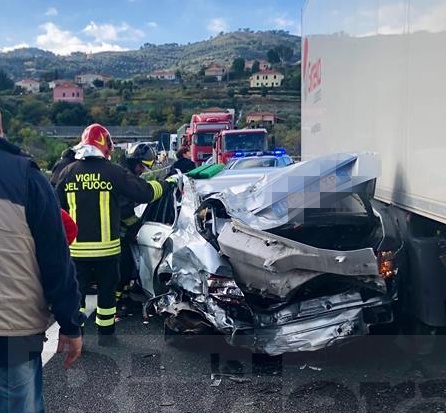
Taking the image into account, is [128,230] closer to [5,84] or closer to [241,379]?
[241,379]

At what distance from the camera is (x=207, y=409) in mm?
3953

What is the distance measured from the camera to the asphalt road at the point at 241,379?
13.0ft

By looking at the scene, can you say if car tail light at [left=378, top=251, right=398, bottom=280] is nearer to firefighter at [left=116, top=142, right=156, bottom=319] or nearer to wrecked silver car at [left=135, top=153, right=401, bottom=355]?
wrecked silver car at [left=135, top=153, right=401, bottom=355]

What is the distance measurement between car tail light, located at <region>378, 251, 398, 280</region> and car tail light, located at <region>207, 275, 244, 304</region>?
3.28ft

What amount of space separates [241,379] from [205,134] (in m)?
21.7

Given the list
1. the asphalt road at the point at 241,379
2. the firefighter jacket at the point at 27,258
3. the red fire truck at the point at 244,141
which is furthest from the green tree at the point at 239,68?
the firefighter jacket at the point at 27,258

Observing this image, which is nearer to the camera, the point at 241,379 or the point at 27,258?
the point at 27,258

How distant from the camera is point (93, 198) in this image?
5195 mm

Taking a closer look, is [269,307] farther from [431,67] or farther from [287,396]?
[431,67]

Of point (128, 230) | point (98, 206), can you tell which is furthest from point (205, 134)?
point (98, 206)

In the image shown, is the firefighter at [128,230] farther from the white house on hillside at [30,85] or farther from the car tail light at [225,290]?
the white house on hillside at [30,85]

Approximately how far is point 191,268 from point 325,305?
3.49 feet

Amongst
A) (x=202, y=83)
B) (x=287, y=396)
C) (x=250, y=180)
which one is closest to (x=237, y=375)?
(x=287, y=396)

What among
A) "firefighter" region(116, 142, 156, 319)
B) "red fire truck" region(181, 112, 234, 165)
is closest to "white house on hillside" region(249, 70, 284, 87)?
"red fire truck" region(181, 112, 234, 165)
